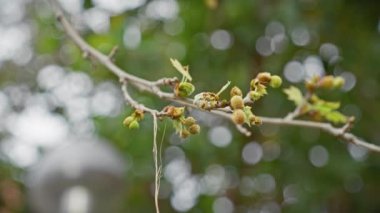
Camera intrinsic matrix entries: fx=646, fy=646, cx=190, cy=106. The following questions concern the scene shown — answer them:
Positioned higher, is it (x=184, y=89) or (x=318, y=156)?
(x=318, y=156)

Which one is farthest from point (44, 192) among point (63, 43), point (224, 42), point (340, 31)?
point (340, 31)

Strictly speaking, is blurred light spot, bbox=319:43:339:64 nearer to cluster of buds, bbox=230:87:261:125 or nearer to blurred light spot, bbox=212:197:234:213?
blurred light spot, bbox=212:197:234:213

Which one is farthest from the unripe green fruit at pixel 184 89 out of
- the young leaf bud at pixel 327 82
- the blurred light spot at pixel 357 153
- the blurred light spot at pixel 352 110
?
the blurred light spot at pixel 357 153

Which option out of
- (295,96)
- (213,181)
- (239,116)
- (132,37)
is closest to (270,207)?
(213,181)

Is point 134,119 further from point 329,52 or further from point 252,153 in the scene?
point 252,153

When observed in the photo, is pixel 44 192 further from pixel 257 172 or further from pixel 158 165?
pixel 158 165

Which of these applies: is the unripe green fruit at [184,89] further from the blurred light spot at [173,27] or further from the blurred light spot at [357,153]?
the blurred light spot at [357,153]
